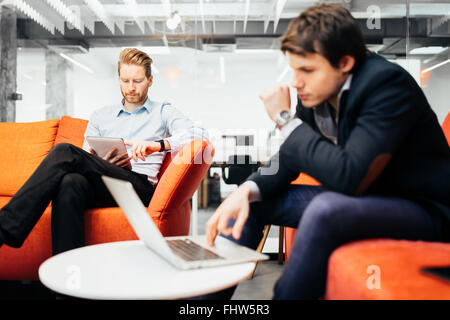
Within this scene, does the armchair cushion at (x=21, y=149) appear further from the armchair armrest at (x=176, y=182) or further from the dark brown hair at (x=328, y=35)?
the dark brown hair at (x=328, y=35)

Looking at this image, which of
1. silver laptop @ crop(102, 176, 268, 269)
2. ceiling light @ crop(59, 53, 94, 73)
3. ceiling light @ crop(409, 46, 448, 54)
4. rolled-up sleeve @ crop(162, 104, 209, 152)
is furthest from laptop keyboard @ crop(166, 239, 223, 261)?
ceiling light @ crop(59, 53, 94, 73)

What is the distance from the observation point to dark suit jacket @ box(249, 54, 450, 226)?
0.81 m

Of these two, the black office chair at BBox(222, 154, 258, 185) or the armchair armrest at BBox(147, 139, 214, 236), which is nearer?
the armchair armrest at BBox(147, 139, 214, 236)

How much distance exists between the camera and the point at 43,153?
2.26 metres

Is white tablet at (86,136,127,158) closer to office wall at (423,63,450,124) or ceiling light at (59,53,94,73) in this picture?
ceiling light at (59,53,94,73)

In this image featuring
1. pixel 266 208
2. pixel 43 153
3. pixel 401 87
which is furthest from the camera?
pixel 43 153

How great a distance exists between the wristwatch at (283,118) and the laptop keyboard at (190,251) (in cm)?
36

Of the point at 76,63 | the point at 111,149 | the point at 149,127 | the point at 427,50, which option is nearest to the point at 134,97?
the point at 149,127
